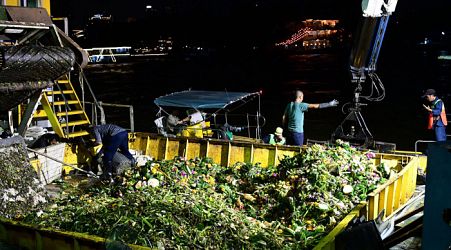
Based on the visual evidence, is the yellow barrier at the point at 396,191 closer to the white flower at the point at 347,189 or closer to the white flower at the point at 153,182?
the white flower at the point at 347,189

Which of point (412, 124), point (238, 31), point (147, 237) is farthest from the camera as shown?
point (238, 31)

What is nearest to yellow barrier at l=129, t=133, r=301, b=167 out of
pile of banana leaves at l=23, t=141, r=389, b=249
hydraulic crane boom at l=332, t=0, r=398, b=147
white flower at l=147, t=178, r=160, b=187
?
pile of banana leaves at l=23, t=141, r=389, b=249

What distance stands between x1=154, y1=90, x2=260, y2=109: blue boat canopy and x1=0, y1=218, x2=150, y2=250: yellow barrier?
7.50 metres

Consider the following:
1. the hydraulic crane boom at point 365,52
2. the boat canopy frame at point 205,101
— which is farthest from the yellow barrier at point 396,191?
the boat canopy frame at point 205,101

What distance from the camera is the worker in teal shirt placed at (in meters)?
11.9

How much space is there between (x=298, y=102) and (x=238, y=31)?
7310 inches

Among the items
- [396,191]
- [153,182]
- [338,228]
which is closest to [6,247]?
[153,182]

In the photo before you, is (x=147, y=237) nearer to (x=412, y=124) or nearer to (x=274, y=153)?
(x=274, y=153)

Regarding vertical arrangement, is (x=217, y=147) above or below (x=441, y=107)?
below

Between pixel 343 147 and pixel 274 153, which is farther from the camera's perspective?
pixel 274 153

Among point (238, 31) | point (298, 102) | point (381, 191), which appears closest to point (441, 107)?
point (298, 102)

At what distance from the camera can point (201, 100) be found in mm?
14961

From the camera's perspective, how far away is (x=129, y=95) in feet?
175

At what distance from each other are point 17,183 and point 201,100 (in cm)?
686
